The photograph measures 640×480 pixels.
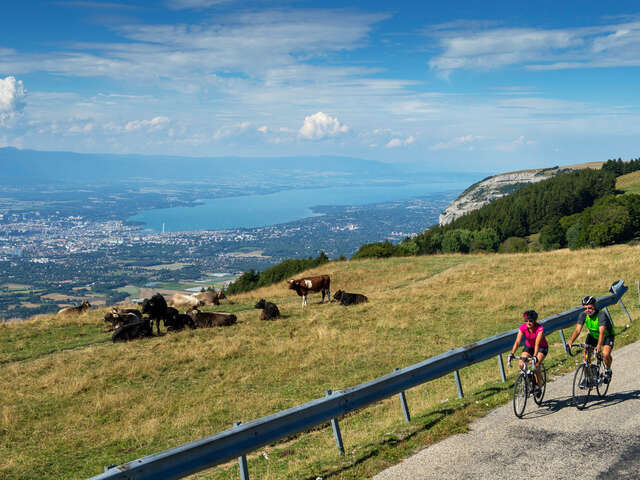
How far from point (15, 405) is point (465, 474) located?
11.4 metres

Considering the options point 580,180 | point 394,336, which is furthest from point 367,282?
point 580,180

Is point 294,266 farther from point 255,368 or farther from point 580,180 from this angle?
point 580,180

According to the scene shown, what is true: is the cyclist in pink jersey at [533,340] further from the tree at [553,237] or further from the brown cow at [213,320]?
the tree at [553,237]

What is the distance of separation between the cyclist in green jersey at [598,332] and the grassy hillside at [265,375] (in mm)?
2021

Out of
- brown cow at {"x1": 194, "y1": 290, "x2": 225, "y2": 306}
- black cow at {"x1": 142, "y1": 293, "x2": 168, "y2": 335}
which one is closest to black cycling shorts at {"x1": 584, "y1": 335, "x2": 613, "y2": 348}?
black cow at {"x1": 142, "y1": 293, "x2": 168, "y2": 335}

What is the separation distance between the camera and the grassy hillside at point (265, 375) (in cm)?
933

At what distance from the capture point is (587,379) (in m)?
9.61

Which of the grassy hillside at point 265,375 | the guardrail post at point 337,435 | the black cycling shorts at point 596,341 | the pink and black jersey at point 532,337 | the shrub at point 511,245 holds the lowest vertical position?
the shrub at point 511,245

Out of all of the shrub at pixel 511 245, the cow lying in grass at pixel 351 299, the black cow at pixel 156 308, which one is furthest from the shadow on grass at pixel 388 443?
the shrub at pixel 511 245

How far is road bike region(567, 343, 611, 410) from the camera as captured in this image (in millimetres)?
9625

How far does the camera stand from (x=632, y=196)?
7562 centimetres

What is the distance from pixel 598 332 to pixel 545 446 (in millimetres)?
3417

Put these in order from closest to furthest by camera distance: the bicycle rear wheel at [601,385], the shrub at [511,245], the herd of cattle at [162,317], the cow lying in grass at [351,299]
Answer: the bicycle rear wheel at [601,385], the herd of cattle at [162,317], the cow lying in grass at [351,299], the shrub at [511,245]

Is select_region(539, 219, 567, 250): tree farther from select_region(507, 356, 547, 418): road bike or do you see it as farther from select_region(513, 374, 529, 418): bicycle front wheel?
select_region(513, 374, 529, 418): bicycle front wheel
